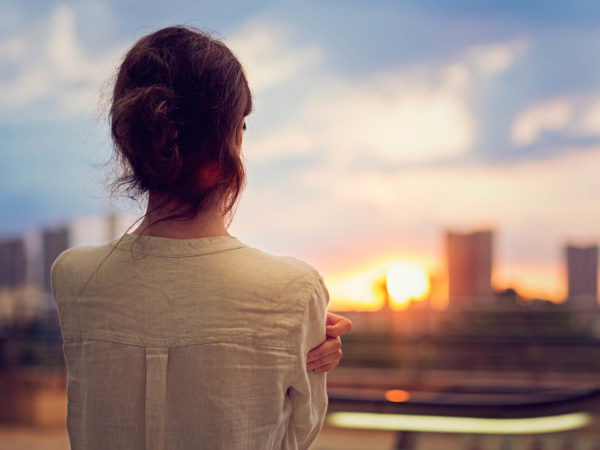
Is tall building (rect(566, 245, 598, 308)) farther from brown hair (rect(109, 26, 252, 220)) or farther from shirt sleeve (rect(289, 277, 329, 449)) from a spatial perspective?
brown hair (rect(109, 26, 252, 220))

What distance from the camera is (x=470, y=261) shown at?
86.0 feet

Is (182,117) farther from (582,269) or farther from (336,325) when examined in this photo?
(582,269)

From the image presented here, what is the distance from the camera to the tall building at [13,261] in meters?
19.4

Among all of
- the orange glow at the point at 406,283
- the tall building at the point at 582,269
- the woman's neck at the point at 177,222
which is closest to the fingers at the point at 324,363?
the woman's neck at the point at 177,222

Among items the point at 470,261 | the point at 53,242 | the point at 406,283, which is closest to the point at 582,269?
the point at 470,261

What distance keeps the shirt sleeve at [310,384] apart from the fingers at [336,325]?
3cm

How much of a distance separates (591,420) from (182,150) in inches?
76.1

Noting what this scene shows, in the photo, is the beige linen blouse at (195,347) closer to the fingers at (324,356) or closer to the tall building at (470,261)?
the fingers at (324,356)

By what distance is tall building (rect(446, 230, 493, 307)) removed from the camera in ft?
86.7

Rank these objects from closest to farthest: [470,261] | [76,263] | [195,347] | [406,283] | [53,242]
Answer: [195,347] < [76,263] < [406,283] < [53,242] < [470,261]

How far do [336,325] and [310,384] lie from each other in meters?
0.10

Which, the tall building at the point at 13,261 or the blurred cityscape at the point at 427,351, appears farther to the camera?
the tall building at the point at 13,261

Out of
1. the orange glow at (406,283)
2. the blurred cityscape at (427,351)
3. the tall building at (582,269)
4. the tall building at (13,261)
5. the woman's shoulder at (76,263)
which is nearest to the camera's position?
the woman's shoulder at (76,263)

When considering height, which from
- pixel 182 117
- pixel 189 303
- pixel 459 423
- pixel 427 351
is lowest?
pixel 427 351
